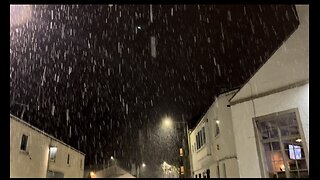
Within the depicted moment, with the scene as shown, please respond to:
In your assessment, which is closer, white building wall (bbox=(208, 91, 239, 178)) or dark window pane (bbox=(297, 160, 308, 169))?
dark window pane (bbox=(297, 160, 308, 169))

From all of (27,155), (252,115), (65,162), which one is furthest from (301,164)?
(65,162)

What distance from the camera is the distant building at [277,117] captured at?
8000mm

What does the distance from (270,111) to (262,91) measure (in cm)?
82

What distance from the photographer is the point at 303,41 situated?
24.8 feet

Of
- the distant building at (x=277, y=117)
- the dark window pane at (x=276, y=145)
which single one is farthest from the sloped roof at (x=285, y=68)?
the dark window pane at (x=276, y=145)

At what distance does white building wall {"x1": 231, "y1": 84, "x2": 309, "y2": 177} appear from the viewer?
803 centimetres

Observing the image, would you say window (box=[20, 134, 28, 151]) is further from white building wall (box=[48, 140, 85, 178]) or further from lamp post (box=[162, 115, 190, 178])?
lamp post (box=[162, 115, 190, 178])

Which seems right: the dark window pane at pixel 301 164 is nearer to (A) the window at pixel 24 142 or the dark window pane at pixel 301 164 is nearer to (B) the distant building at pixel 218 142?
(B) the distant building at pixel 218 142

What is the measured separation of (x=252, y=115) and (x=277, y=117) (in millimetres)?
946

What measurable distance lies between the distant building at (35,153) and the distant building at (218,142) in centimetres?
1019

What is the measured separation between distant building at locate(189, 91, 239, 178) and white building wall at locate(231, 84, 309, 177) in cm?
382

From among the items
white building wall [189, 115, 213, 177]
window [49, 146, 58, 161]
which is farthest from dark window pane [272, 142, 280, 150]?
window [49, 146, 58, 161]
